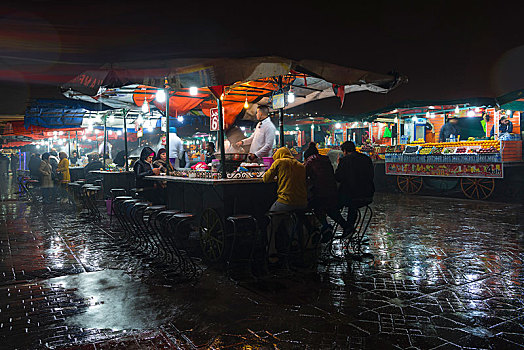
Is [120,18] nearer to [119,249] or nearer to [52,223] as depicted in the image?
[119,249]

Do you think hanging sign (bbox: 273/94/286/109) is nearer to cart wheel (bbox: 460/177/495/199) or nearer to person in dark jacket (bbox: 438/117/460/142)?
cart wheel (bbox: 460/177/495/199)

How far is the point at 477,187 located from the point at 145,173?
11.3m

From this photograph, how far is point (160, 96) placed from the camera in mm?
8414

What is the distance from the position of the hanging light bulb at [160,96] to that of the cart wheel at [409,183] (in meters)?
11.0

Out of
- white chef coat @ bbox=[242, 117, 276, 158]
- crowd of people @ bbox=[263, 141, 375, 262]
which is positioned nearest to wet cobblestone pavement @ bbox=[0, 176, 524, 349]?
crowd of people @ bbox=[263, 141, 375, 262]

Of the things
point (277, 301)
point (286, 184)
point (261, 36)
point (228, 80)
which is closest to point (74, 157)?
point (286, 184)

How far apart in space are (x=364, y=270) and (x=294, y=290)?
4.55 ft

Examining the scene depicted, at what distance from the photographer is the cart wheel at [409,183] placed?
50.5 ft

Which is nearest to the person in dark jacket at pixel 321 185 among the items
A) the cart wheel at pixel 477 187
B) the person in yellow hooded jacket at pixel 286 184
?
the person in yellow hooded jacket at pixel 286 184

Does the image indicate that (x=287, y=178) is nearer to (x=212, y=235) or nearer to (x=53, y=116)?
(x=212, y=235)

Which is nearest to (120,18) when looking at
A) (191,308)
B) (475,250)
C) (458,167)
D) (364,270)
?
(191,308)

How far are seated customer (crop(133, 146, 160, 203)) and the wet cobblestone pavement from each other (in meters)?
1.76

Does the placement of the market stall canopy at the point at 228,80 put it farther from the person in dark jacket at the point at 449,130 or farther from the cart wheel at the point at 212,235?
the person in dark jacket at the point at 449,130

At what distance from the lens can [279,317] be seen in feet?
12.8
